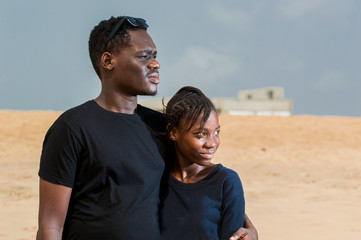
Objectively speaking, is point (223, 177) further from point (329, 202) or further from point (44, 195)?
point (329, 202)

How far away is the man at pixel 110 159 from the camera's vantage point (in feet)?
6.78

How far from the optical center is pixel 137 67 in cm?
222

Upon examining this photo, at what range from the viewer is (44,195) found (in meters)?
2.07

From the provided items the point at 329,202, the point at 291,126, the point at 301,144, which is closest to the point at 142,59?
the point at 329,202

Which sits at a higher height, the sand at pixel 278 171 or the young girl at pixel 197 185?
the young girl at pixel 197 185

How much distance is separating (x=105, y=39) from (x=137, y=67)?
0.74 feet

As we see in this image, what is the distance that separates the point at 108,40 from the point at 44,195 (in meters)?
0.79

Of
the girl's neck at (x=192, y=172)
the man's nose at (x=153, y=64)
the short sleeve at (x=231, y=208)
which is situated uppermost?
the man's nose at (x=153, y=64)

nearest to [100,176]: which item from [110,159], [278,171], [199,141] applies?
[110,159]

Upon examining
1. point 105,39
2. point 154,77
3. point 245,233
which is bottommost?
point 245,233

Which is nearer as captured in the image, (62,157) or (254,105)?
(62,157)

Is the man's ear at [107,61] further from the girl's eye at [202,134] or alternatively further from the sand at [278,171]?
the sand at [278,171]

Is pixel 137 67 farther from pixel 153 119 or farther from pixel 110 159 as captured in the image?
pixel 110 159

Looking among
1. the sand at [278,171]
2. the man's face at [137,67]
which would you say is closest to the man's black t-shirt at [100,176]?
the man's face at [137,67]
